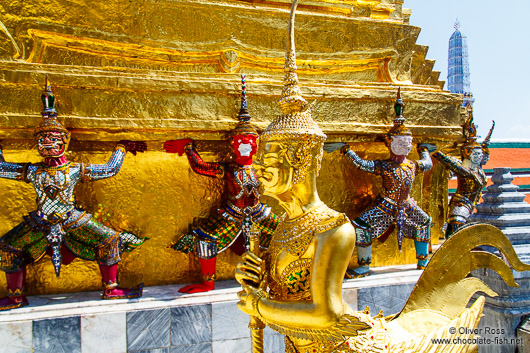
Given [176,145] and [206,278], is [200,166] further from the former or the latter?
[206,278]

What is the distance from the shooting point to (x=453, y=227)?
517cm

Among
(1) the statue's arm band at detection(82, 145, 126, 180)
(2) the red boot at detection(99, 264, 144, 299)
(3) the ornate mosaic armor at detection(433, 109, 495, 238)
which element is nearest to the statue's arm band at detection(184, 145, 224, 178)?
(1) the statue's arm band at detection(82, 145, 126, 180)

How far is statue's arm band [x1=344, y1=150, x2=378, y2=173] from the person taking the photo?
13.3 feet

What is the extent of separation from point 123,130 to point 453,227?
160 inches

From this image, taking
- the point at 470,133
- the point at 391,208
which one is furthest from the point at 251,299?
the point at 470,133

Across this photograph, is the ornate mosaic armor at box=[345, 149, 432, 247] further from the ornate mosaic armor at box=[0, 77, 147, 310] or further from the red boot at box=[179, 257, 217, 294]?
the ornate mosaic armor at box=[0, 77, 147, 310]

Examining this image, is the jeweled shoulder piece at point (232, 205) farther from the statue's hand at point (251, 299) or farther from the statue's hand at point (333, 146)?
the statue's hand at point (251, 299)

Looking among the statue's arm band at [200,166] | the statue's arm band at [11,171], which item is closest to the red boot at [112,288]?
A: the statue's arm band at [11,171]

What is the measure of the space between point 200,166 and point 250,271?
1796 millimetres

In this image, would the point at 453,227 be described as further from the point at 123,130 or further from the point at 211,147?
the point at 123,130

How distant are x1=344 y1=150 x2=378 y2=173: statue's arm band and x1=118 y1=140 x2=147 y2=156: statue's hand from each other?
193cm

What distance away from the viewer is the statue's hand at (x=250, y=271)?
1.98 m

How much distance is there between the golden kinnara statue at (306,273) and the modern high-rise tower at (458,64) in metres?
12.9

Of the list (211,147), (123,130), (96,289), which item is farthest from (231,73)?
(96,289)
